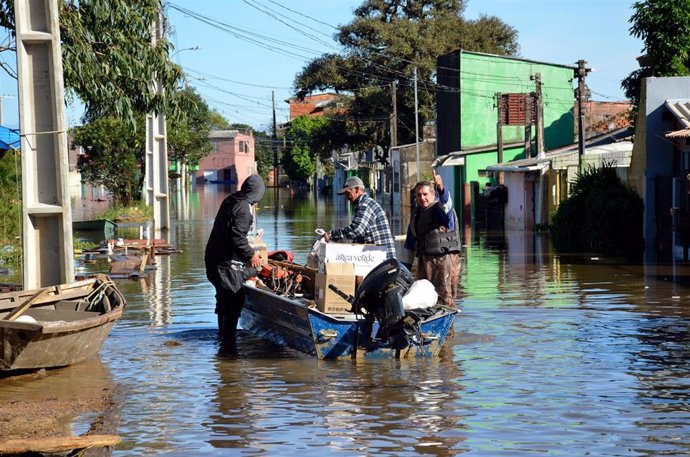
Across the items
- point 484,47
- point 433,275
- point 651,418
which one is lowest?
point 651,418

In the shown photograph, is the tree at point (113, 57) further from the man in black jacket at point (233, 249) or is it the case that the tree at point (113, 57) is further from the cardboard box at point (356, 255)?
the cardboard box at point (356, 255)

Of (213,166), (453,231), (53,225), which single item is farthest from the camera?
(213,166)

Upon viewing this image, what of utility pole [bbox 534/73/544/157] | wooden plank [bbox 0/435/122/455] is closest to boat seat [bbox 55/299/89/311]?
wooden plank [bbox 0/435/122/455]

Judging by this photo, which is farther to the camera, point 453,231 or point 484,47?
point 484,47

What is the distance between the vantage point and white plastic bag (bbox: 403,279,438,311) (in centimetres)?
1191

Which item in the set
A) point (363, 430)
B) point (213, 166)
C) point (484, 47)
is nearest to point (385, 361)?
point (363, 430)

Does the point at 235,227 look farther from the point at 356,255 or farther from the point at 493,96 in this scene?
the point at 493,96

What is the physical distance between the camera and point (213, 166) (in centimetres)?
14762

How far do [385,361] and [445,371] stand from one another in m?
0.76

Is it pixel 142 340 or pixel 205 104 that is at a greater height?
pixel 205 104

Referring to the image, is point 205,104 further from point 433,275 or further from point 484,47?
point 433,275

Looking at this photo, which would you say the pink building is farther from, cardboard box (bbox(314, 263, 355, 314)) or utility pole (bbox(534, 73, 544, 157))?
cardboard box (bbox(314, 263, 355, 314))

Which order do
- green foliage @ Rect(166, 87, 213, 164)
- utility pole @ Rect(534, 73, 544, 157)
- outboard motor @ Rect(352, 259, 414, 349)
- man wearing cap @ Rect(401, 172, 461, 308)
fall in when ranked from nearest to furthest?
outboard motor @ Rect(352, 259, 414, 349) → man wearing cap @ Rect(401, 172, 461, 308) → utility pole @ Rect(534, 73, 544, 157) → green foliage @ Rect(166, 87, 213, 164)

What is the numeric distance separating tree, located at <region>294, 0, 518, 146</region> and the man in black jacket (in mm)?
55369
